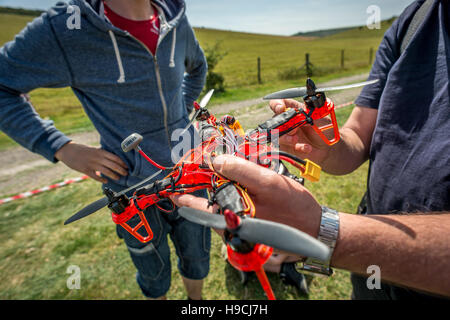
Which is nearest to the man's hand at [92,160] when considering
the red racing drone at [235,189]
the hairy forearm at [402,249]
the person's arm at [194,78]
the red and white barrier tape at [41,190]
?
the red racing drone at [235,189]

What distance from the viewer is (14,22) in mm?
45406

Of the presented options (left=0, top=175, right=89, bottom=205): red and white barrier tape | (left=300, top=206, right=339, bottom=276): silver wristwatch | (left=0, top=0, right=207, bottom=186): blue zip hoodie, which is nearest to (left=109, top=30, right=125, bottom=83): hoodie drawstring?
(left=0, top=0, right=207, bottom=186): blue zip hoodie

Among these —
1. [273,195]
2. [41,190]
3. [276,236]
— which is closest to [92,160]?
[273,195]

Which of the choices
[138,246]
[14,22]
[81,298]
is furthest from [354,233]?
[14,22]

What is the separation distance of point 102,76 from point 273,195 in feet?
Result: 5.80

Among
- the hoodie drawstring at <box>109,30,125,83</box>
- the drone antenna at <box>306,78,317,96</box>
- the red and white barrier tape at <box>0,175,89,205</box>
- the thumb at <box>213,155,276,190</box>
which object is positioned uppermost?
the hoodie drawstring at <box>109,30,125,83</box>

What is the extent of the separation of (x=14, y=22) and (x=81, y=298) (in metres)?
65.9

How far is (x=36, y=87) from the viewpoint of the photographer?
1884 mm

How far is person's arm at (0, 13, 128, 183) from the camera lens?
1703mm

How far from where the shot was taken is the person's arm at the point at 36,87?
5.59 ft

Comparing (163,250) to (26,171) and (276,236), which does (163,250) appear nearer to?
(276,236)

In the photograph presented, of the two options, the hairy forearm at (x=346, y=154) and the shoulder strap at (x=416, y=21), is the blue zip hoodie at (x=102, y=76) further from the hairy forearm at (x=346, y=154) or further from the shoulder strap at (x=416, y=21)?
the shoulder strap at (x=416, y=21)

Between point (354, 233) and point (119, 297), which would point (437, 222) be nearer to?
point (354, 233)

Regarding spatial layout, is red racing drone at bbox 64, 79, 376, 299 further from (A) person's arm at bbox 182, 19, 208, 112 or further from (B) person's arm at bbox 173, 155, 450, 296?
(A) person's arm at bbox 182, 19, 208, 112
